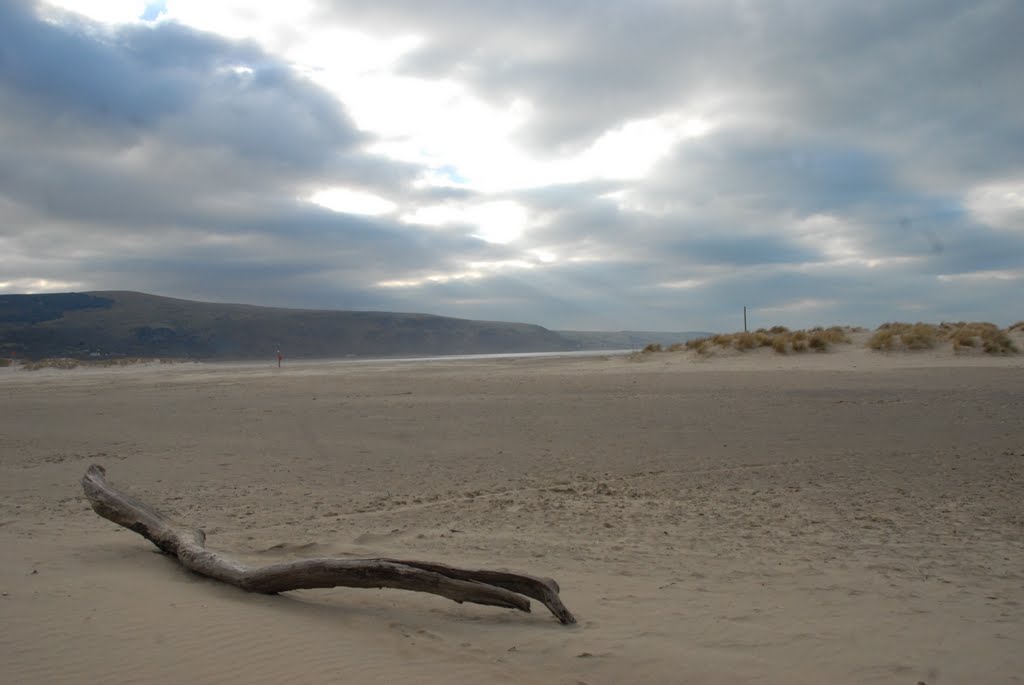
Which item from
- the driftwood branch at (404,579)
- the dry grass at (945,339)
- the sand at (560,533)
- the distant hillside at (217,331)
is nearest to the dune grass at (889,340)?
the dry grass at (945,339)

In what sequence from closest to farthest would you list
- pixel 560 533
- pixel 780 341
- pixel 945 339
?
pixel 560 533
pixel 945 339
pixel 780 341

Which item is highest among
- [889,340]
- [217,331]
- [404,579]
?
[217,331]

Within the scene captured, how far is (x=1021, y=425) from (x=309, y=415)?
13.2 metres

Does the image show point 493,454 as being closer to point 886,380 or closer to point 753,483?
point 753,483

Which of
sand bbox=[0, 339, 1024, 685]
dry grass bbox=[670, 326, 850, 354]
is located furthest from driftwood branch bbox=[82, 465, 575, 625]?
dry grass bbox=[670, 326, 850, 354]

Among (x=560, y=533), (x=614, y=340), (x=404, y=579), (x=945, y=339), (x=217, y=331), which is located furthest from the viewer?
(x=614, y=340)

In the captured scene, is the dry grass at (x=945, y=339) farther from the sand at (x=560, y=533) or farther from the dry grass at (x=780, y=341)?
the sand at (x=560, y=533)

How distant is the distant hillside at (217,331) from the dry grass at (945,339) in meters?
65.1

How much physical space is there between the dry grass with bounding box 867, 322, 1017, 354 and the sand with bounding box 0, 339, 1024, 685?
284 inches

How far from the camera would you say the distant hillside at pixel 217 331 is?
73762 mm

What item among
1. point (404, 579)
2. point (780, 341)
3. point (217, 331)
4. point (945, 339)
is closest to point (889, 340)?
point (945, 339)

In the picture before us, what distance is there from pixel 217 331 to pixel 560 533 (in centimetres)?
9130

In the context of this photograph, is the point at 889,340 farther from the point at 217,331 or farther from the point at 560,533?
the point at 217,331

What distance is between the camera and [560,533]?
672 centimetres
